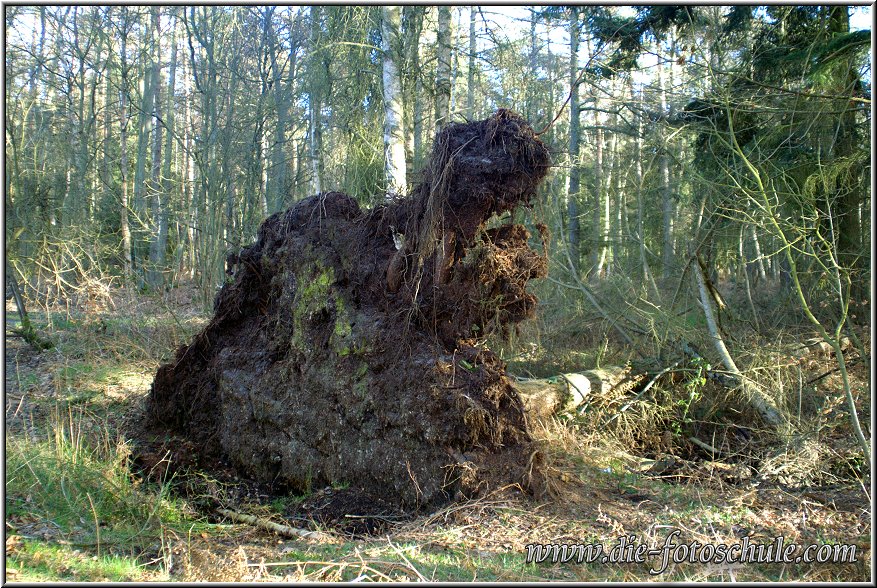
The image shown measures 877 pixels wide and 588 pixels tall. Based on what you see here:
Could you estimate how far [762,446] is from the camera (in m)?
7.80

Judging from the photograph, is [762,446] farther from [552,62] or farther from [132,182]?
[132,182]

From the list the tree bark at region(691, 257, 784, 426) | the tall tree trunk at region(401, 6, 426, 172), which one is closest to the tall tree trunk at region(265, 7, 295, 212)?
the tall tree trunk at region(401, 6, 426, 172)

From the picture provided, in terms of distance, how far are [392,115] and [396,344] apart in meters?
5.29

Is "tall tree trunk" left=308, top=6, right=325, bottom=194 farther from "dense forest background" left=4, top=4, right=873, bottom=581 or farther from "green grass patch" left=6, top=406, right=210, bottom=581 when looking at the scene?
"green grass patch" left=6, top=406, right=210, bottom=581

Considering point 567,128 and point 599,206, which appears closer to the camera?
point 599,206

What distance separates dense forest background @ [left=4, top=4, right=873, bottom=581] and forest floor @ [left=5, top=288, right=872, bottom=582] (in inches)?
1.5

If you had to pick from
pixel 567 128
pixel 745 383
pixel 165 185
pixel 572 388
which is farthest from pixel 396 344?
pixel 165 185

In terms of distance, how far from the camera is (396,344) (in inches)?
249

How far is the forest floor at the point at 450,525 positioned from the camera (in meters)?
4.36

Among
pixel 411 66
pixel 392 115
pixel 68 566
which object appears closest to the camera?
pixel 68 566

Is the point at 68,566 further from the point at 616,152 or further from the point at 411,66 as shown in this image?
the point at 616,152

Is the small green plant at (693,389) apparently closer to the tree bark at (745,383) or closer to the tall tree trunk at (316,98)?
the tree bark at (745,383)

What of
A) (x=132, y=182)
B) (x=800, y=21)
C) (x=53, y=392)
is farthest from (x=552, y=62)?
(x=53, y=392)

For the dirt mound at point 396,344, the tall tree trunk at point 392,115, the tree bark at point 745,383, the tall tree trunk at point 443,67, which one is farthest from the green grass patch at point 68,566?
the tall tree trunk at point 443,67
